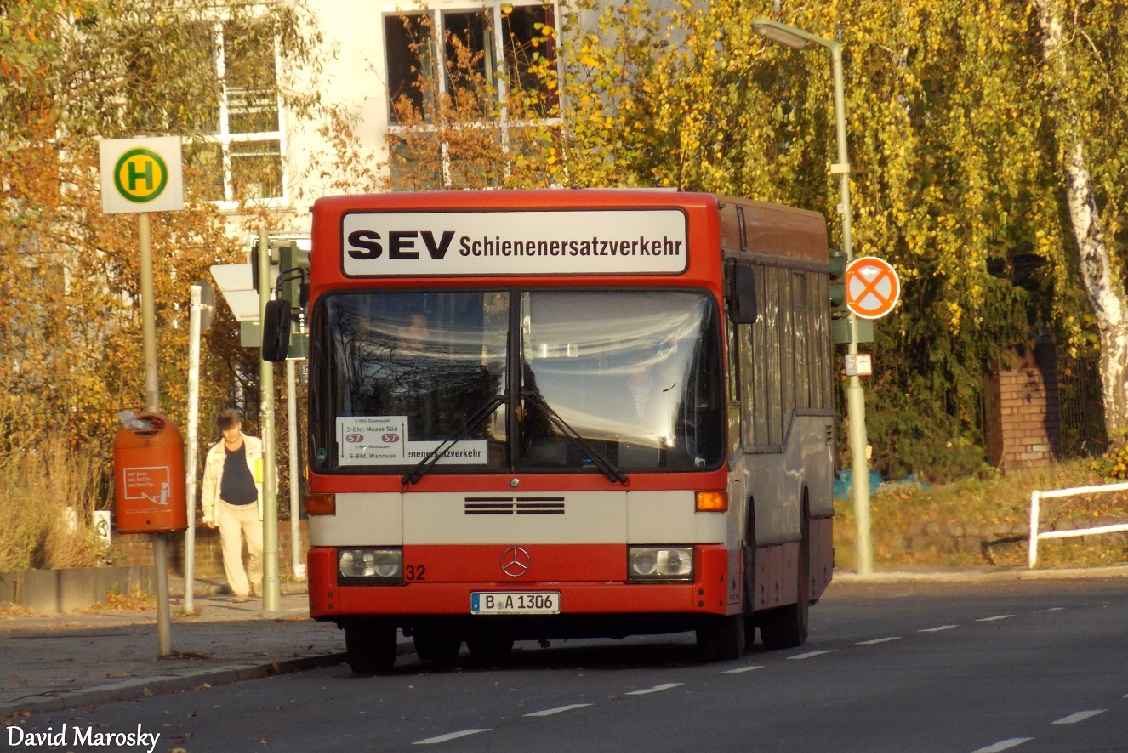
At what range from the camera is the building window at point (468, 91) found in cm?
3431

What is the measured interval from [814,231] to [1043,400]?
17427 millimetres

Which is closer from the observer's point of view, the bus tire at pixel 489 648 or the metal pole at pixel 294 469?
the bus tire at pixel 489 648

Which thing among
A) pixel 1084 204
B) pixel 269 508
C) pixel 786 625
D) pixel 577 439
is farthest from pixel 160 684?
pixel 1084 204

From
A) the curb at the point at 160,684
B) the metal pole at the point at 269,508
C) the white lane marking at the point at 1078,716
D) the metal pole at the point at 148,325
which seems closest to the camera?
the white lane marking at the point at 1078,716

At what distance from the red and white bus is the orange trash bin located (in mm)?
1123

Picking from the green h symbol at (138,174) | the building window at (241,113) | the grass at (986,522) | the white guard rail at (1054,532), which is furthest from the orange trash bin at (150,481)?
the grass at (986,522)

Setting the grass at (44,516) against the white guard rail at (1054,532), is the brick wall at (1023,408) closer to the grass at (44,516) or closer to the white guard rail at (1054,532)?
the white guard rail at (1054,532)

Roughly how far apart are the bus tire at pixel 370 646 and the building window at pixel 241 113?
14.8 metres

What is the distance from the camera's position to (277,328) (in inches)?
574

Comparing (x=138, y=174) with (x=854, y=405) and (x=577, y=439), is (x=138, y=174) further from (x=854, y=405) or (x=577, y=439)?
Answer: (x=854, y=405)

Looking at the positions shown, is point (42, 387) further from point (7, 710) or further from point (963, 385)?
point (7, 710)

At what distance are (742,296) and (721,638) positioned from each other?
2259 mm

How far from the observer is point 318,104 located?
112 feet

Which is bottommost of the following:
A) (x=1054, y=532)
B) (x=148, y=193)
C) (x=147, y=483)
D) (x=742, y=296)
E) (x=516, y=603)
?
(x=1054, y=532)
